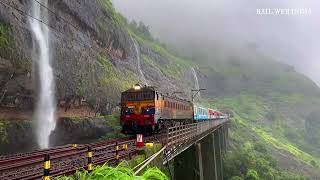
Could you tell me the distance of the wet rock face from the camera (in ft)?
74.1

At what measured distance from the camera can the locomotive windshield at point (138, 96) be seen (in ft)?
84.3

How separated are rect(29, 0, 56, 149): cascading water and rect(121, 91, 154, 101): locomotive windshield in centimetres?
614

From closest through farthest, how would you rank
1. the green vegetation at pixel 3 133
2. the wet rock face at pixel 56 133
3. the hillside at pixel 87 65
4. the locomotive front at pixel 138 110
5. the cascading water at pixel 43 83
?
1. the green vegetation at pixel 3 133
2. the wet rock face at pixel 56 133
3. the hillside at pixel 87 65
4. the locomotive front at pixel 138 110
5. the cascading water at pixel 43 83

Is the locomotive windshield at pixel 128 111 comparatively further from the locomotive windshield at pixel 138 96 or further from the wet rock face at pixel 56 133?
the wet rock face at pixel 56 133

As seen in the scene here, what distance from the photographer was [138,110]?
25734 millimetres


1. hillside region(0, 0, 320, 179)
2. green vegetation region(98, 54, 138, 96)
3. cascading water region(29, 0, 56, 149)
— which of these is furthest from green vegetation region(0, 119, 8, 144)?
green vegetation region(98, 54, 138, 96)

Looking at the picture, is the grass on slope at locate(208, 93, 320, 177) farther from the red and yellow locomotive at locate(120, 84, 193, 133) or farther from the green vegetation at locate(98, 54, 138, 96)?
the red and yellow locomotive at locate(120, 84, 193, 133)

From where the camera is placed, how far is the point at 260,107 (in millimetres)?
157125

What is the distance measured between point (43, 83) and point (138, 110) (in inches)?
315

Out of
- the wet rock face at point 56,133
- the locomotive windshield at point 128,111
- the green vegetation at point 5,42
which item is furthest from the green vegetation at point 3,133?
the locomotive windshield at point 128,111

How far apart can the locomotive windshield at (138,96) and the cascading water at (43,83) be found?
20.1ft

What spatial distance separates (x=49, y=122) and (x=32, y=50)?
561 centimetres

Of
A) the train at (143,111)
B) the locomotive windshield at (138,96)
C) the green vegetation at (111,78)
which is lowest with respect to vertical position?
the train at (143,111)

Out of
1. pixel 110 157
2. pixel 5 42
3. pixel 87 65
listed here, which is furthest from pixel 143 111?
pixel 110 157
